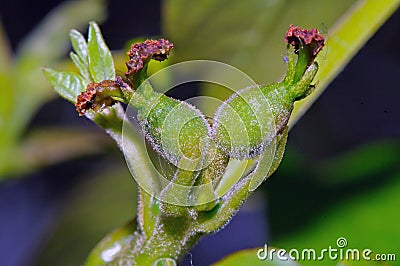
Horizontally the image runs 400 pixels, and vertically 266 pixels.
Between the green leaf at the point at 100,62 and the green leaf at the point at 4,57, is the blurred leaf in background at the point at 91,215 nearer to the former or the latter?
the green leaf at the point at 4,57

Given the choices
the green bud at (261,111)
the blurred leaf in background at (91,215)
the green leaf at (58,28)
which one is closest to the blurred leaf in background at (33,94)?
the green leaf at (58,28)

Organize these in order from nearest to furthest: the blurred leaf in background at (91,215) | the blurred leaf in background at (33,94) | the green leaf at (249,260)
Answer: the green leaf at (249,260)
the blurred leaf in background at (33,94)
the blurred leaf in background at (91,215)

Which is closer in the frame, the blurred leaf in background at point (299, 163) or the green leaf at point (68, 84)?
the green leaf at point (68, 84)

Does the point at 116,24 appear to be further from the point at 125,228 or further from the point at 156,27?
the point at 125,228

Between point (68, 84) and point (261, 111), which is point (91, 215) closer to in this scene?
point (68, 84)

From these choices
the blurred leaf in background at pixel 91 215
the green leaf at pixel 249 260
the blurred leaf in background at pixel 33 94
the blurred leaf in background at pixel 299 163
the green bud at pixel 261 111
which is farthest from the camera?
the blurred leaf in background at pixel 91 215

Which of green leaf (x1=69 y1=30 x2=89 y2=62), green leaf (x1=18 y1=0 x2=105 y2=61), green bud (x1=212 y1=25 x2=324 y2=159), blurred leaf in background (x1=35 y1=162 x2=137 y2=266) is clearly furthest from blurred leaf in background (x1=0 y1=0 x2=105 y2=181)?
green bud (x1=212 y1=25 x2=324 y2=159)

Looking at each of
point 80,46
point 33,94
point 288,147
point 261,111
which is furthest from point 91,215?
point 261,111

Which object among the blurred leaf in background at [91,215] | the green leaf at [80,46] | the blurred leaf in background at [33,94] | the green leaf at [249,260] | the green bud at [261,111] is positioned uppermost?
the blurred leaf in background at [33,94]
